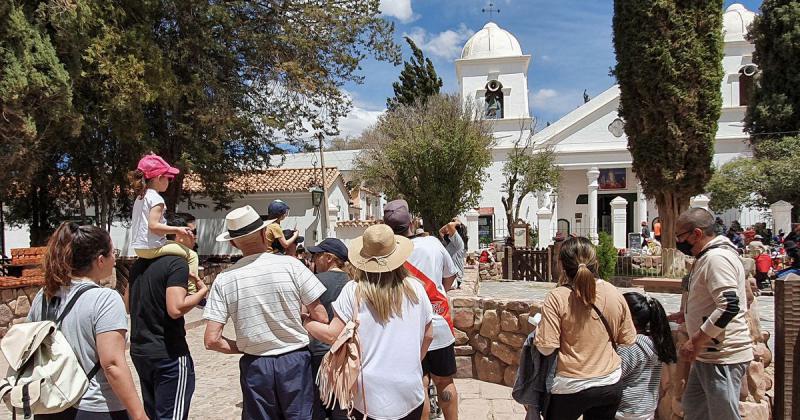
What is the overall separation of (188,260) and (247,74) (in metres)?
11.9

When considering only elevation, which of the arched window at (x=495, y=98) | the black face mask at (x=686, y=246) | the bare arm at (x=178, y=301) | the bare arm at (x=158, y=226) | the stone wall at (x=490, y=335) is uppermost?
the arched window at (x=495, y=98)

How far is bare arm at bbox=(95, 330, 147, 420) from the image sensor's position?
2.37 m

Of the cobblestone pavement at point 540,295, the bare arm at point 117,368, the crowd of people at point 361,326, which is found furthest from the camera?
the cobblestone pavement at point 540,295

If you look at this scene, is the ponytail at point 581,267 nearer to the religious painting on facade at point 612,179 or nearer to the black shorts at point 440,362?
the black shorts at point 440,362

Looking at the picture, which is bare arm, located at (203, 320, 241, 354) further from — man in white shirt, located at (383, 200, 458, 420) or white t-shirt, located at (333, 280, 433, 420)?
man in white shirt, located at (383, 200, 458, 420)

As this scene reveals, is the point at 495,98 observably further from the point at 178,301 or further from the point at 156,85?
the point at 178,301

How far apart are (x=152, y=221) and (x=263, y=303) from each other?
1177 millimetres

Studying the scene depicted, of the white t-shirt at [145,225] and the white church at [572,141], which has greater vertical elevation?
the white church at [572,141]

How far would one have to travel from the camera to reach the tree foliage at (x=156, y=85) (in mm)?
8828

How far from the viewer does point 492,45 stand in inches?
1531

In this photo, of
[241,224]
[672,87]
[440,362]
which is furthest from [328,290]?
[672,87]

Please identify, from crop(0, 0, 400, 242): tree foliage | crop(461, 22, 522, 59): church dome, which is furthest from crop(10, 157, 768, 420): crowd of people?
crop(461, 22, 522, 59): church dome

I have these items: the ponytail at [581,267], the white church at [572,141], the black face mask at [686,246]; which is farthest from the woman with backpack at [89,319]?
the white church at [572,141]

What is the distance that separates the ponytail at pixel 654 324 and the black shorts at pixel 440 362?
1.23m
